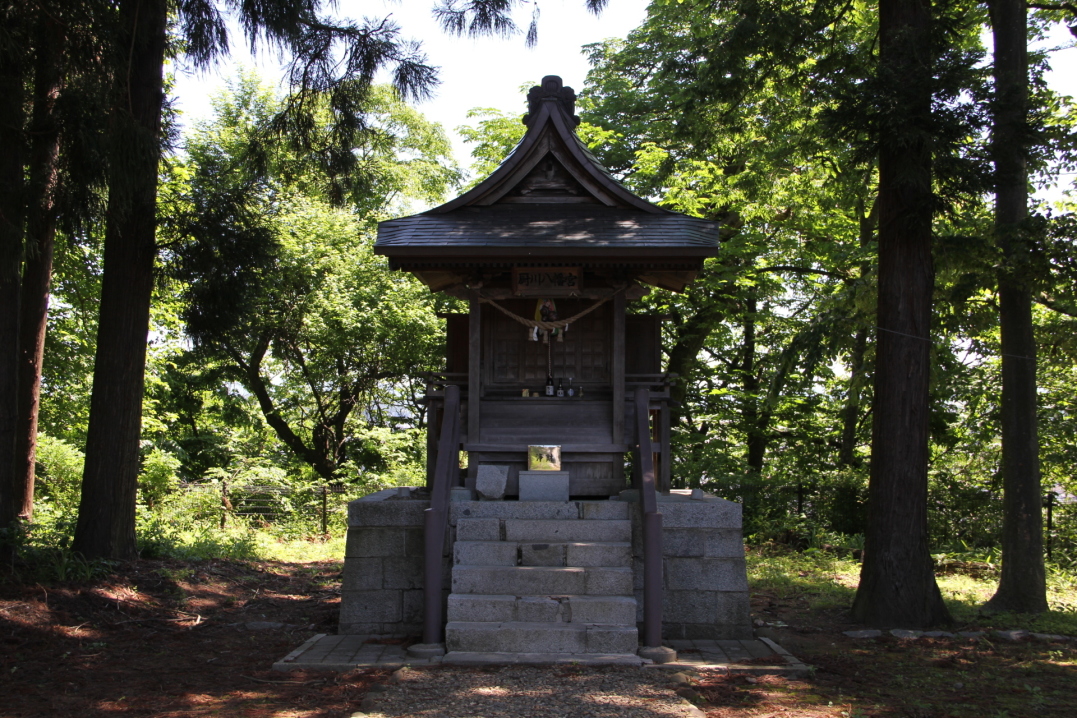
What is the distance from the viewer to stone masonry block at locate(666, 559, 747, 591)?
7281mm

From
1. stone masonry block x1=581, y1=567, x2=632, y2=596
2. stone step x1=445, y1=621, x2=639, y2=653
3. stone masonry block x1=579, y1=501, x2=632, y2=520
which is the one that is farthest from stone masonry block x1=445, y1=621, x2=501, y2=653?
stone masonry block x1=579, y1=501, x2=632, y2=520

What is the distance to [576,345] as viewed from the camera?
8.94 metres

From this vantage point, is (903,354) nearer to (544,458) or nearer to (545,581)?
(544,458)

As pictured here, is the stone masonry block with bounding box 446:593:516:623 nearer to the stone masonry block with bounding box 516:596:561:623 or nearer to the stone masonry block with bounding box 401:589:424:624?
the stone masonry block with bounding box 516:596:561:623

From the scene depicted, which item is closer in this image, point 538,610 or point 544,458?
point 538,610

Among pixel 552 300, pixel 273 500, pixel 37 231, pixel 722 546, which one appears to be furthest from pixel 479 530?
pixel 273 500

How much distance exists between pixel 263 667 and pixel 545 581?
2315 millimetres

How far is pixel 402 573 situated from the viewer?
7.41 m

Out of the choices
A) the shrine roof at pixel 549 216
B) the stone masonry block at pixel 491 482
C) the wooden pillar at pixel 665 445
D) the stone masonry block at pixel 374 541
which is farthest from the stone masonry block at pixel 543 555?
the shrine roof at pixel 549 216

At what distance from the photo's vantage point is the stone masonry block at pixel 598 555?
7004 mm

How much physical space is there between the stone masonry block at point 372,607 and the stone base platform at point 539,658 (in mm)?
399

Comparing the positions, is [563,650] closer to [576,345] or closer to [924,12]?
[576,345]

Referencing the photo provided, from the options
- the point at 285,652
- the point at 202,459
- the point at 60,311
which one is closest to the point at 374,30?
the point at 285,652

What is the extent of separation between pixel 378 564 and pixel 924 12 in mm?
7654
